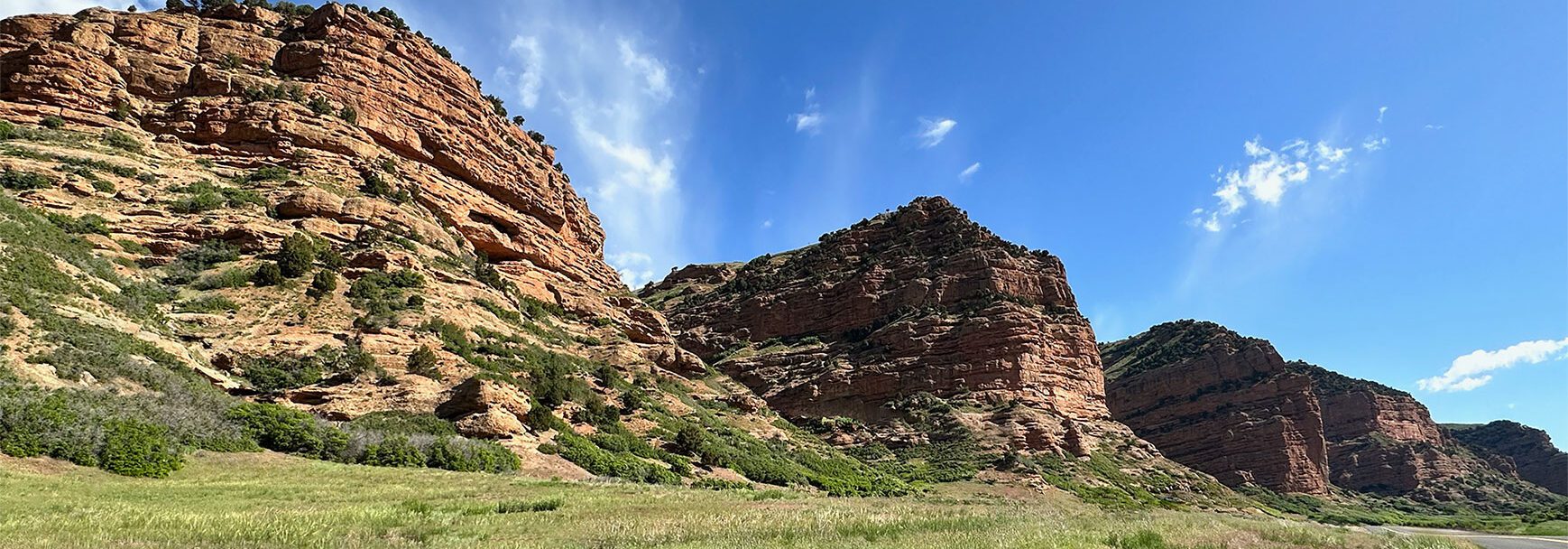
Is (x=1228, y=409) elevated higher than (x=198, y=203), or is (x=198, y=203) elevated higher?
(x=1228, y=409)

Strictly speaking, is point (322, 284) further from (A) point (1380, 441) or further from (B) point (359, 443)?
(A) point (1380, 441)

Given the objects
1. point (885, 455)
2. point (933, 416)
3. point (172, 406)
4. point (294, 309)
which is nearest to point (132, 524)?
point (172, 406)

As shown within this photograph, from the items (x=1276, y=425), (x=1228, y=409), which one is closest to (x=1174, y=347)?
(x=1228, y=409)

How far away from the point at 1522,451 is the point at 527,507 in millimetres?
219272

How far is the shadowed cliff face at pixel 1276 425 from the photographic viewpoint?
9681 centimetres

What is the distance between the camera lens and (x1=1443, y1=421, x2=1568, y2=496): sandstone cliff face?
135500 millimetres

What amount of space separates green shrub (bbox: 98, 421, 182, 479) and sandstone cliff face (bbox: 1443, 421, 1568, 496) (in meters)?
201

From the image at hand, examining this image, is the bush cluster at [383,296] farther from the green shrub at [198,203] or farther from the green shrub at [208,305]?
the green shrub at [198,203]

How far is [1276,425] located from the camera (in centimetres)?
9631

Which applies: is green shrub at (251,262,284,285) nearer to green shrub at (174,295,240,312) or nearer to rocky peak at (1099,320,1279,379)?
green shrub at (174,295,240,312)

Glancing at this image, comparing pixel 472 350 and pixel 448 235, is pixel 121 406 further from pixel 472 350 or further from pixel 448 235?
pixel 448 235

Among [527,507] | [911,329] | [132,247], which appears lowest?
[527,507]

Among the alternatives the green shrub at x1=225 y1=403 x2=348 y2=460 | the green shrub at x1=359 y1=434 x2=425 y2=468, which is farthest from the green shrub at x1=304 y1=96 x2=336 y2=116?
the green shrub at x1=359 y1=434 x2=425 y2=468

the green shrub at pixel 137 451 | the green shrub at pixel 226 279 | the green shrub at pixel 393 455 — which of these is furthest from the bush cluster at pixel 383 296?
the green shrub at pixel 137 451
